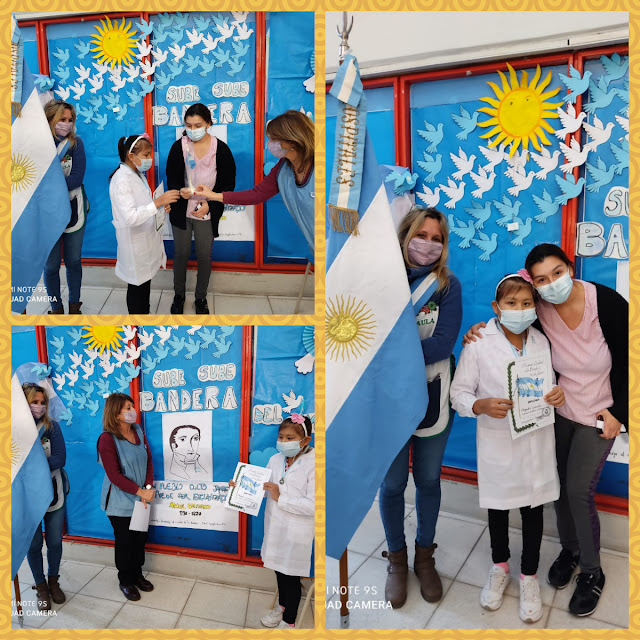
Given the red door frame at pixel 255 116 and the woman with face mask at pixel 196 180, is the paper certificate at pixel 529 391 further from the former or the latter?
the woman with face mask at pixel 196 180

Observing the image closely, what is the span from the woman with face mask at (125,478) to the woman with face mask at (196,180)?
74 cm

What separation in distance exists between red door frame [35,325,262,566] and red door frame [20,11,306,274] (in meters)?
0.42

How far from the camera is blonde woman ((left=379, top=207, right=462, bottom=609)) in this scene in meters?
2.19

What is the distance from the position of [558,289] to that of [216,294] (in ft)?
5.33

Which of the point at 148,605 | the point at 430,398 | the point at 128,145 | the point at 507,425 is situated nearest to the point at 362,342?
the point at 430,398

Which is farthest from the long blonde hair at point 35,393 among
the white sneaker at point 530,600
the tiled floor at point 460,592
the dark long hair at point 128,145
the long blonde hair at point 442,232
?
the white sneaker at point 530,600

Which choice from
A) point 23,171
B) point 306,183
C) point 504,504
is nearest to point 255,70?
point 306,183

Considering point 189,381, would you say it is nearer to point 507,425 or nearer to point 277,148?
point 277,148

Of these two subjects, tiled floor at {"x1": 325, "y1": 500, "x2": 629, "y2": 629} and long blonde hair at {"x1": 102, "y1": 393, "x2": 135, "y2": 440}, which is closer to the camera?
tiled floor at {"x1": 325, "y1": 500, "x2": 629, "y2": 629}

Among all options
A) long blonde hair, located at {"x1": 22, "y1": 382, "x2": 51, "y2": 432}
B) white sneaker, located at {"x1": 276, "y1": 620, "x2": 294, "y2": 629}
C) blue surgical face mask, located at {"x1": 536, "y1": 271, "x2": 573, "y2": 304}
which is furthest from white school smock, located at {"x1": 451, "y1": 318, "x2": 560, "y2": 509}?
long blonde hair, located at {"x1": 22, "y1": 382, "x2": 51, "y2": 432}

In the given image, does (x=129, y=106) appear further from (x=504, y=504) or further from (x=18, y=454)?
(x=504, y=504)

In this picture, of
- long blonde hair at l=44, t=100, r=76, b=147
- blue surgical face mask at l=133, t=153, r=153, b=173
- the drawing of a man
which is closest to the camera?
long blonde hair at l=44, t=100, r=76, b=147

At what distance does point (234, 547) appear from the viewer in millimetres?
2986

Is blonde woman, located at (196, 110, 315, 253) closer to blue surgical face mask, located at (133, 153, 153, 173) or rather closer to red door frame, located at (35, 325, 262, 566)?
blue surgical face mask, located at (133, 153, 153, 173)
